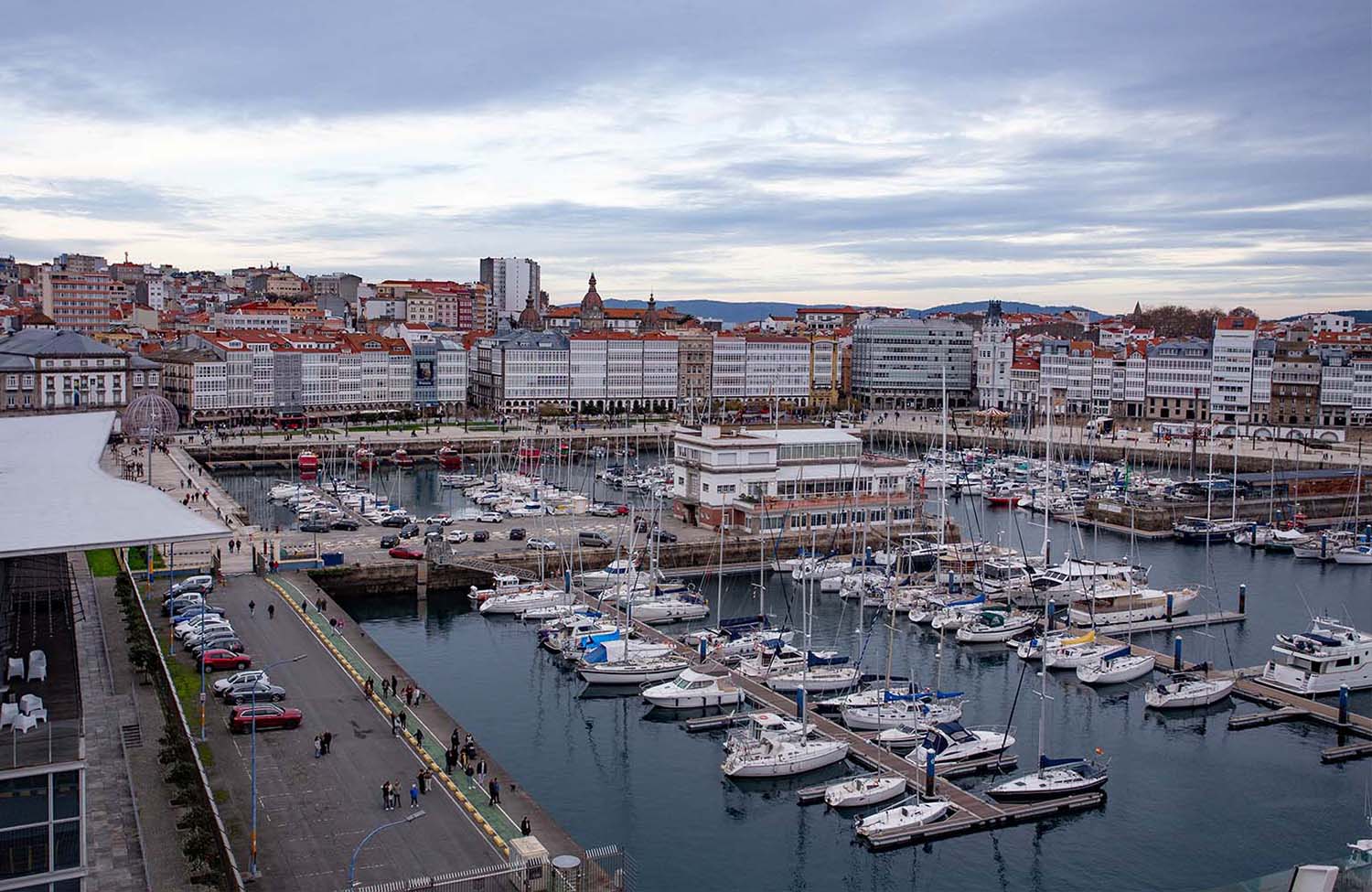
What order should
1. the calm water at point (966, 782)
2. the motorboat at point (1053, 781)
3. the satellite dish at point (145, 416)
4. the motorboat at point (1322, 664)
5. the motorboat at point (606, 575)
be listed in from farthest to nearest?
1. the satellite dish at point (145, 416)
2. the motorboat at point (606, 575)
3. the motorboat at point (1322, 664)
4. the motorboat at point (1053, 781)
5. the calm water at point (966, 782)

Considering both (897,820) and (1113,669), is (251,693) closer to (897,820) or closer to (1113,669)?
(897,820)

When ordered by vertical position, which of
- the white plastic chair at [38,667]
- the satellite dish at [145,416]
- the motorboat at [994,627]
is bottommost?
the motorboat at [994,627]

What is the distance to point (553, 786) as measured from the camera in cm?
2328

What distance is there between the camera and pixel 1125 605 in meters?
35.9

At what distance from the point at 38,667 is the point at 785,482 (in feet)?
90.9

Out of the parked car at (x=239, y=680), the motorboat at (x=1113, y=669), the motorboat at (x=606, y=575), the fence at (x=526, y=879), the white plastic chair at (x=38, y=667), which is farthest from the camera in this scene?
the motorboat at (x=606, y=575)

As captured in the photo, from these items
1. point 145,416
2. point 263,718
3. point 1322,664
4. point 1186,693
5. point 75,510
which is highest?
point 75,510

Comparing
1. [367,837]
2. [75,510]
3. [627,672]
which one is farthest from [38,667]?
[627,672]

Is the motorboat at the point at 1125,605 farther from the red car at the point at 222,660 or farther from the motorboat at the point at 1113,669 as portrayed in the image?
the red car at the point at 222,660

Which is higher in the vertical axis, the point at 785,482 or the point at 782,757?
the point at 785,482

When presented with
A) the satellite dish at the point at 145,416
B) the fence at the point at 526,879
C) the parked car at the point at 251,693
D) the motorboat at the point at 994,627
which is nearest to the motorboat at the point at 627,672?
the parked car at the point at 251,693

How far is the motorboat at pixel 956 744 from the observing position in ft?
78.1

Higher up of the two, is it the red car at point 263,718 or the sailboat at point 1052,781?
the red car at point 263,718

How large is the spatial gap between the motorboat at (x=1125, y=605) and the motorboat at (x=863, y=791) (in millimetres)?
13037
